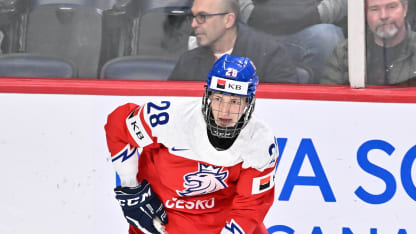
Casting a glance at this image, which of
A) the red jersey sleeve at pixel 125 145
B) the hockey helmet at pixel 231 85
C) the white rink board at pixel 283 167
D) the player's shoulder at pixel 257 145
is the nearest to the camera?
the hockey helmet at pixel 231 85

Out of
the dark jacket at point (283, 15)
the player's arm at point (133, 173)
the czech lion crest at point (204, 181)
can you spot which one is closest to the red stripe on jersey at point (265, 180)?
the czech lion crest at point (204, 181)

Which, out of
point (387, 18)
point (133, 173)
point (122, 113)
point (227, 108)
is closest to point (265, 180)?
point (227, 108)

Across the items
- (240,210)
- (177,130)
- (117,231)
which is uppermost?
(177,130)

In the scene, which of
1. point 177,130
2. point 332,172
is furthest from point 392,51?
point 177,130

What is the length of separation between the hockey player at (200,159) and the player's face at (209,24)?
750mm

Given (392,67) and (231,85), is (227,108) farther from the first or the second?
(392,67)

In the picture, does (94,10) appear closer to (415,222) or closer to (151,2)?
(151,2)

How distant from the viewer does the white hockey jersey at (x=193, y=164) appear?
8.60 ft

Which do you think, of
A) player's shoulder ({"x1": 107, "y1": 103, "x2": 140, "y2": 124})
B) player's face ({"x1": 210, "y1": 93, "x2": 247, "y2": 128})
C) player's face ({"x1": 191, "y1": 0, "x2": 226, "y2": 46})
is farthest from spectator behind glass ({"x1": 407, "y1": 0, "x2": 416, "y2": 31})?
player's shoulder ({"x1": 107, "y1": 103, "x2": 140, "y2": 124})

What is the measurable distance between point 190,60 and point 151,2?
317mm

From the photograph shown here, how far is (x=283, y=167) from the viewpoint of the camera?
11.2 feet

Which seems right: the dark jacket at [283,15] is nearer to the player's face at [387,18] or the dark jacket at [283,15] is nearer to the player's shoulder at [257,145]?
the player's face at [387,18]

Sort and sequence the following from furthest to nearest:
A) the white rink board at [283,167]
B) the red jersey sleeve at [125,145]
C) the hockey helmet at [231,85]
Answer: the white rink board at [283,167] < the red jersey sleeve at [125,145] < the hockey helmet at [231,85]

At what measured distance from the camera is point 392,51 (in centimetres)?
344
